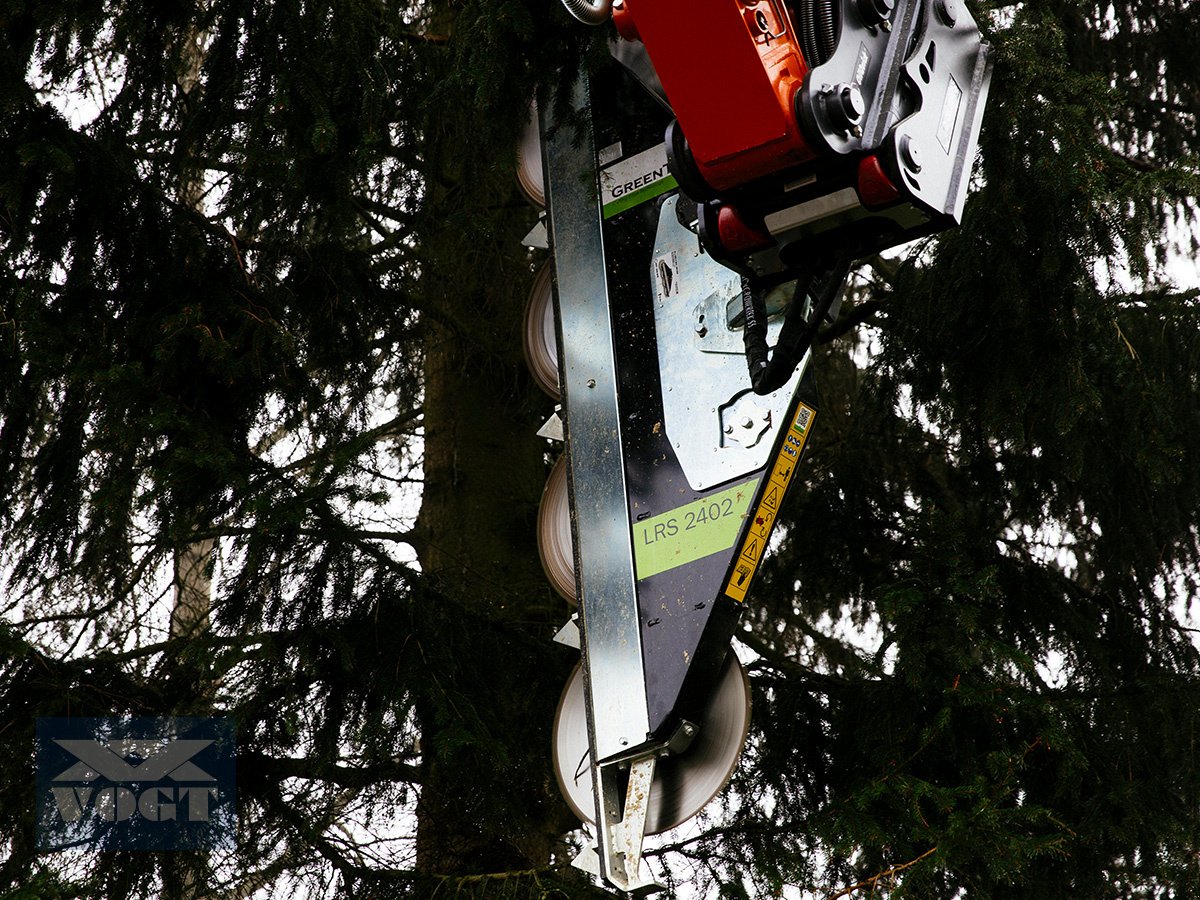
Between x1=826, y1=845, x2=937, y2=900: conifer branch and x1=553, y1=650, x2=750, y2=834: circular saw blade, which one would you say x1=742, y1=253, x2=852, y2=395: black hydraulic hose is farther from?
x1=826, y1=845, x2=937, y2=900: conifer branch

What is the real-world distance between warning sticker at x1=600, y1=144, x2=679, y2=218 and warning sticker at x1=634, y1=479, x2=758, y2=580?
109cm

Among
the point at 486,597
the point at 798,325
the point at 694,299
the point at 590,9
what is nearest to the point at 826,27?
the point at 798,325

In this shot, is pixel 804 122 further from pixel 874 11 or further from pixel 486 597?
pixel 486 597

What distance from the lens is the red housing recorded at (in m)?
3.22

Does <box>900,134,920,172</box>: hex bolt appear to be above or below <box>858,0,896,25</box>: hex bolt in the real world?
below

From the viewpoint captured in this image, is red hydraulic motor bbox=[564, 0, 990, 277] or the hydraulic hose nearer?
red hydraulic motor bbox=[564, 0, 990, 277]

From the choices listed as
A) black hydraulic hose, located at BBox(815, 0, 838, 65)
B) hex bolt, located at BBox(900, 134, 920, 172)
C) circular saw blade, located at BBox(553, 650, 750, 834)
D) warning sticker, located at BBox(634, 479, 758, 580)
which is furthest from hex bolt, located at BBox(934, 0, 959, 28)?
circular saw blade, located at BBox(553, 650, 750, 834)

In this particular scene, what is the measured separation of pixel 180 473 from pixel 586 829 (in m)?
1.92

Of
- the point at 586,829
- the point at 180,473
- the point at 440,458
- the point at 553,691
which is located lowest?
the point at 586,829

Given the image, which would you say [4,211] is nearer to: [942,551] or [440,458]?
[440,458]

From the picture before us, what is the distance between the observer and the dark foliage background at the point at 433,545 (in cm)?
494

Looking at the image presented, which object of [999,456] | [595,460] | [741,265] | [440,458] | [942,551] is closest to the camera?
[741,265]

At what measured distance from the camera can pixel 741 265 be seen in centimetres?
355

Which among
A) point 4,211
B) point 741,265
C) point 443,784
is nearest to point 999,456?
point 443,784
